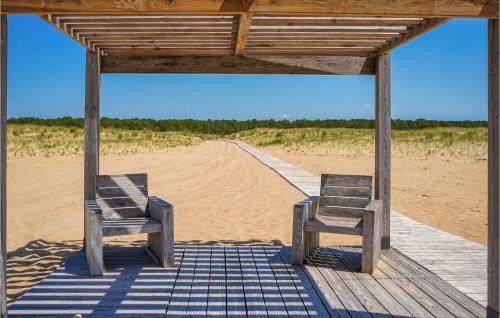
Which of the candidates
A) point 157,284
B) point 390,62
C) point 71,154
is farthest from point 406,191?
point 71,154

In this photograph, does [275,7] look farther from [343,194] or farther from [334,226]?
[343,194]

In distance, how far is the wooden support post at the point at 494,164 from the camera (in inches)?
126

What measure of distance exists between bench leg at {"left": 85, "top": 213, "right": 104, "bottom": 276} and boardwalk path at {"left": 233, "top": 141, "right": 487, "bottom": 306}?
123 inches

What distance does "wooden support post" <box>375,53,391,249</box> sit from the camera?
19.0 ft

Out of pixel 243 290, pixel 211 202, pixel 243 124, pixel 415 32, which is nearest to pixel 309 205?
pixel 243 290

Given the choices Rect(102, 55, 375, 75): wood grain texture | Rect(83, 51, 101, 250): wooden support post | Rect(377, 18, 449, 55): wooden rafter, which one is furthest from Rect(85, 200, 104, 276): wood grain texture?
Rect(377, 18, 449, 55): wooden rafter

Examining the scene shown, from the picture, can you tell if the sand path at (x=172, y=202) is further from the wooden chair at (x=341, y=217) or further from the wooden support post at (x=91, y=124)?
the wooden chair at (x=341, y=217)

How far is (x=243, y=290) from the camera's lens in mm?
4219

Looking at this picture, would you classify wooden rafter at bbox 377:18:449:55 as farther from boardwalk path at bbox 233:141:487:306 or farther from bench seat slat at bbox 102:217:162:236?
bench seat slat at bbox 102:217:162:236

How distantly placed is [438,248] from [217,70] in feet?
10.8

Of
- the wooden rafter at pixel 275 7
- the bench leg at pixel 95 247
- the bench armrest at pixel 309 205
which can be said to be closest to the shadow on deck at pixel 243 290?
the bench leg at pixel 95 247

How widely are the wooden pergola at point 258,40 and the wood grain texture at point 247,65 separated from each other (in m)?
0.01

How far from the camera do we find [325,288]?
169 inches

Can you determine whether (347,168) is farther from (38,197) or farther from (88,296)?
(88,296)
